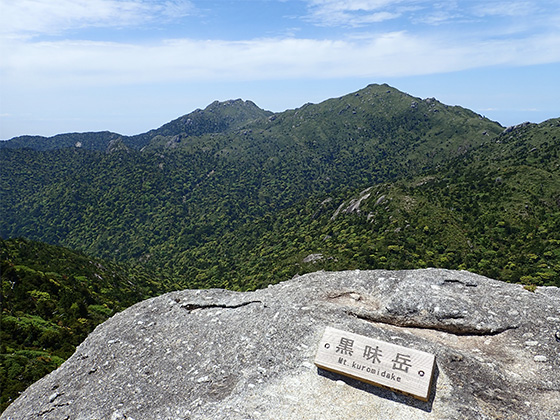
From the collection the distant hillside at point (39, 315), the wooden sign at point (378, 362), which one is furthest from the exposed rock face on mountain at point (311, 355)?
the distant hillside at point (39, 315)

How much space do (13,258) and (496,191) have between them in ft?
407

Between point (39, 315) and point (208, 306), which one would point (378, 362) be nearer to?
point (208, 306)

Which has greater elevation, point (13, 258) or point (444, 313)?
point (444, 313)

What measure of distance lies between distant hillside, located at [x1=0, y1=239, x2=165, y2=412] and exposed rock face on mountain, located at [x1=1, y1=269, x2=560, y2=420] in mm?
→ 7732

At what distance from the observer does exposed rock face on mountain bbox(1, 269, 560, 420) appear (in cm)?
1270

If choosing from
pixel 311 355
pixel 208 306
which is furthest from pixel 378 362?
pixel 208 306

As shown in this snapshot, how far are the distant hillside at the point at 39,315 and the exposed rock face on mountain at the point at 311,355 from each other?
25.4 ft

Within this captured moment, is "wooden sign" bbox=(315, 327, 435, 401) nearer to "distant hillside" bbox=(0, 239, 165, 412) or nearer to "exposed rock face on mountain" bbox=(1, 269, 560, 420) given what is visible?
"exposed rock face on mountain" bbox=(1, 269, 560, 420)

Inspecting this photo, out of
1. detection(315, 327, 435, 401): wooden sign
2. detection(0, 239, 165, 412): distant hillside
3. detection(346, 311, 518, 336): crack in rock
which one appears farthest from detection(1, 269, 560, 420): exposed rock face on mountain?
detection(0, 239, 165, 412): distant hillside

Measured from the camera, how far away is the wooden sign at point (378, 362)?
12.3 m

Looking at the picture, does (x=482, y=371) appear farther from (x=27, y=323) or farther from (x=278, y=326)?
(x=27, y=323)

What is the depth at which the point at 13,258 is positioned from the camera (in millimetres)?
59844

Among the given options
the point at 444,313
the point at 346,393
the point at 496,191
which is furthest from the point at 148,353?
the point at 496,191

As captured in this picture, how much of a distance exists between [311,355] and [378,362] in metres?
3.25
